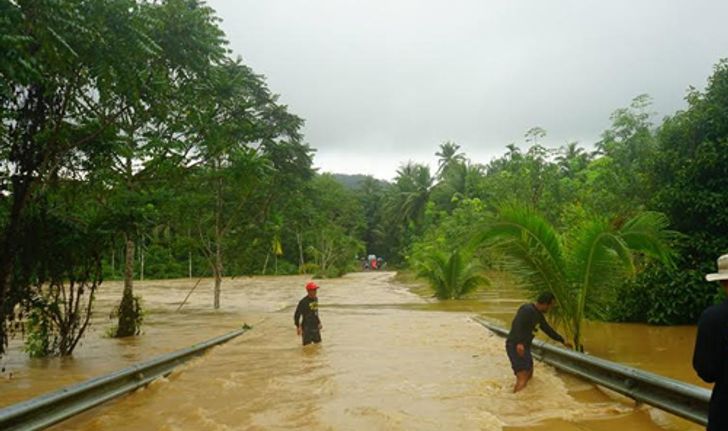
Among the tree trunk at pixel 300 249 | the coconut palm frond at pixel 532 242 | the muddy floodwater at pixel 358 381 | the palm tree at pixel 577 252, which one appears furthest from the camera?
the tree trunk at pixel 300 249

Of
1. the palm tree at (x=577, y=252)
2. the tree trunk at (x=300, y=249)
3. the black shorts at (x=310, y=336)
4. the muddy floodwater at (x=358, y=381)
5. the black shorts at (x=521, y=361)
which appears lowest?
the muddy floodwater at (x=358, y=381)

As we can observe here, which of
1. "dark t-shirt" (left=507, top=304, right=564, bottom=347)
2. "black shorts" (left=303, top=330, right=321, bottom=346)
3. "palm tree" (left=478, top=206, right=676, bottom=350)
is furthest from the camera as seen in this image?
"black shorts" (left=303, top=330, right=321, bottom=346)

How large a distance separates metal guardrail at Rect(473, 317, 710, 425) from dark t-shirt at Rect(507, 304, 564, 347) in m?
0.52

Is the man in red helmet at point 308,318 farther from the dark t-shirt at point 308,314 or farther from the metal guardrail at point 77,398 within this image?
the metal guardrail at point 77,398

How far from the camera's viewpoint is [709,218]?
1318cm

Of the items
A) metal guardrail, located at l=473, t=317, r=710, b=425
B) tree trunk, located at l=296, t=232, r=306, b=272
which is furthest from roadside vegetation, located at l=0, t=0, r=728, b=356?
tree trunk, located at l=296, t=232, r=306, b=272

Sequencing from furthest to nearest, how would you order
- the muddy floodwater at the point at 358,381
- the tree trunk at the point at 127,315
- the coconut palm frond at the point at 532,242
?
1. the tree trunk at the point at 127,315
2. the coconut palm frond at the point at 532,242
3. the muddy floodwater at the point at 358,381

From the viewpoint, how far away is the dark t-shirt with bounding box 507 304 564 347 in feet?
26.1

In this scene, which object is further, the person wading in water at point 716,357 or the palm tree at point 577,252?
the palm tree at point 577,252

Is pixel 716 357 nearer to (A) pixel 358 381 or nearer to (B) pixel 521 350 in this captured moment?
(B) pixel 521 350

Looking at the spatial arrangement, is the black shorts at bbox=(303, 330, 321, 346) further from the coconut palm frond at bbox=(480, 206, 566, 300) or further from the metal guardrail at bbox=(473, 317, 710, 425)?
the metal guardrail at bbox=(473, 317, 710, 425)

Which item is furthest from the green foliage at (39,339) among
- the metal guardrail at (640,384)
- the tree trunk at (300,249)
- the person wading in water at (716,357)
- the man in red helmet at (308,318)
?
the tree trunk at (300,249)

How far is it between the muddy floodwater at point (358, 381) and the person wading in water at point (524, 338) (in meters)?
0.23

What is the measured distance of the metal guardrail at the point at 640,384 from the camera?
5.35 m
